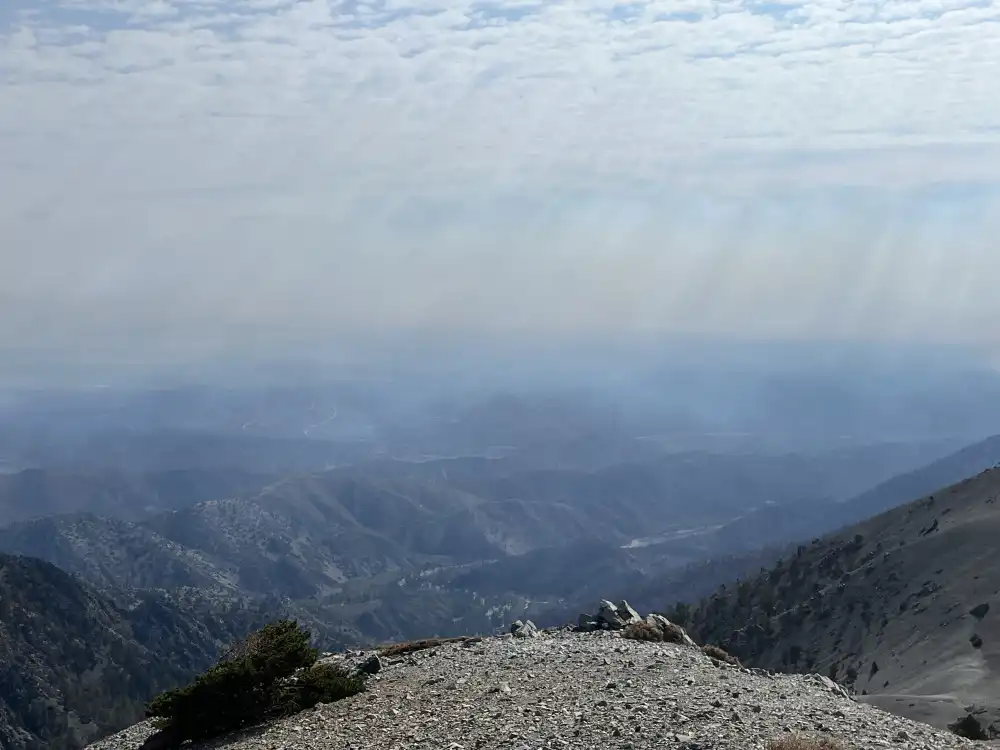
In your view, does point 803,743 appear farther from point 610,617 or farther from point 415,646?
point 610,617

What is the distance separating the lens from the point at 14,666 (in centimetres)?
13262

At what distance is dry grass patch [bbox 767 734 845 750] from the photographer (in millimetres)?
16578

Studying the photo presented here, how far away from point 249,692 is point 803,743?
37.7ft

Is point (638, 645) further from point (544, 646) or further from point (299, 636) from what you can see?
point (299, 636)

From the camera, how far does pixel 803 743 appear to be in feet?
55.1

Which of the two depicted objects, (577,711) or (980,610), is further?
(980,610)

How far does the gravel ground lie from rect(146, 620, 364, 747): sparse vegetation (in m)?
0.61

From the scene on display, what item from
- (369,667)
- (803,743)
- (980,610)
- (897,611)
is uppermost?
(803,743)

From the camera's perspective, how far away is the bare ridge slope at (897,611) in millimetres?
41406

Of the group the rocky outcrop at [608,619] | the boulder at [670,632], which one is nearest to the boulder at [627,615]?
the rocky outcrop at [608,619]

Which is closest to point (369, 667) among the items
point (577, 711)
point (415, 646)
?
point (415, 646)

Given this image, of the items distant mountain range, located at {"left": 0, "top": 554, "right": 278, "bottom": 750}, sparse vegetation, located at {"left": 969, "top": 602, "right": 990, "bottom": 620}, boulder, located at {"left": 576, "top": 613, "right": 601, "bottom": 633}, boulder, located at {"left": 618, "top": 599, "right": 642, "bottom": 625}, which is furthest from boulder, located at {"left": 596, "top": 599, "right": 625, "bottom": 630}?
distant mountain range, located at {"left": 0, "top": 554, "right": 278, "bottom": 750}

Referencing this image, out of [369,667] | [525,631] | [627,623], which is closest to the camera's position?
[369,667]

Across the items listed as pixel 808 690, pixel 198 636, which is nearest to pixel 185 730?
pixel 808 690
